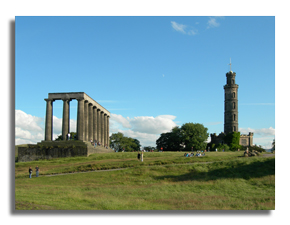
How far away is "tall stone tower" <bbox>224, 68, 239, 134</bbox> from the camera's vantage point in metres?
153

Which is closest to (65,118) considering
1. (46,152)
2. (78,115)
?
(78,115)

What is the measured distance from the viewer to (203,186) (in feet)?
115

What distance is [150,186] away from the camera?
35.4m

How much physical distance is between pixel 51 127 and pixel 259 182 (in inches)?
1895

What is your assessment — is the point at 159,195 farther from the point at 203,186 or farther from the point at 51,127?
the point at 51,127

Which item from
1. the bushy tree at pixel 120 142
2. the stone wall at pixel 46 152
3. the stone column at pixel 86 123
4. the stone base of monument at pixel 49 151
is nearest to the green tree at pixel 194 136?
the bushy tree at pixel 120 142

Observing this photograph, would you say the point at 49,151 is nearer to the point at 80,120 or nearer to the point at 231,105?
the point at 80,120

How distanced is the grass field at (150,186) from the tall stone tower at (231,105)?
105 meters

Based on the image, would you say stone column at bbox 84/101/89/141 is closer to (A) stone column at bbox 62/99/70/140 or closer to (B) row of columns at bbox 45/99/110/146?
(B) row of columns at bbox 45/99/110/146

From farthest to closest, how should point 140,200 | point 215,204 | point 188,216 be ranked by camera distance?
point 140,200
point 215,204
point 188,216

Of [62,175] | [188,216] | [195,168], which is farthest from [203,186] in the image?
[62,175]

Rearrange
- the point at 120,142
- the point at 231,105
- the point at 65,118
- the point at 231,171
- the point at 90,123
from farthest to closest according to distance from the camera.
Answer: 1. the point at 231,105
2. the point at 120,142
3. the point at 90,123
4. the point at 65,118
5. the point at 231,171

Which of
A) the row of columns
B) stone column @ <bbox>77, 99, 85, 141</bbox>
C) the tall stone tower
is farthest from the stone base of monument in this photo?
the tall stone tower

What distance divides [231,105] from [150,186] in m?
126
